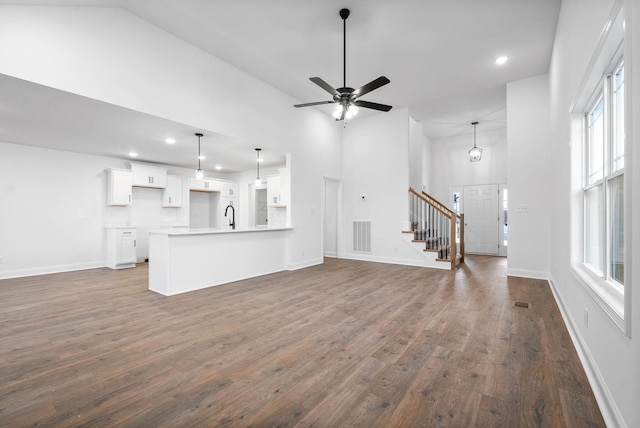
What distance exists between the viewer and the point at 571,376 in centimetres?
204

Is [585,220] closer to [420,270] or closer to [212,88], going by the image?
[420,270]

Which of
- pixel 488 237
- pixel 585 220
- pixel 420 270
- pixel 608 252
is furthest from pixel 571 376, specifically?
pixel 488 237

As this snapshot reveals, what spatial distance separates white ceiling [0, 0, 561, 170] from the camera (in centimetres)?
342

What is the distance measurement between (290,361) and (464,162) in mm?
8521

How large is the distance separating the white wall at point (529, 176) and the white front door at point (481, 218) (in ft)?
10.3

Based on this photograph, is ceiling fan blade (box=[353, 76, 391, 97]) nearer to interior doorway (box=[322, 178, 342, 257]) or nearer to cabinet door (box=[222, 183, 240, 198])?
interior doorway (box=[322, 178, 342, 257])

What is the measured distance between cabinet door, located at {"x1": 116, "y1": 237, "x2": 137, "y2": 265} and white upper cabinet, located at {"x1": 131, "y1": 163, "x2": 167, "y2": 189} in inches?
53.8

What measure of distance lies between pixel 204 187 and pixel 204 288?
15.1 ft

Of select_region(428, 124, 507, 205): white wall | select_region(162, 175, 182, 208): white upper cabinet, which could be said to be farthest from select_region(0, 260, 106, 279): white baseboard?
select_region(428, 124, 507, 205): white wall

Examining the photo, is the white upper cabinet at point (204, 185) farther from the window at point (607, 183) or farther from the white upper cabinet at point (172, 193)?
the window at point (607, 183)

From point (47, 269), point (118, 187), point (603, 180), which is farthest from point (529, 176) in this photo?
point (47, 269)

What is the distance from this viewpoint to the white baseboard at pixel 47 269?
17.7 feet

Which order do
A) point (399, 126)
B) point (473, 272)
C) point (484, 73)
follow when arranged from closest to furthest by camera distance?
1. point (484, 73)
2. point (473, 272)
3. point (399, 126)

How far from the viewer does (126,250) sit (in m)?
6.50
